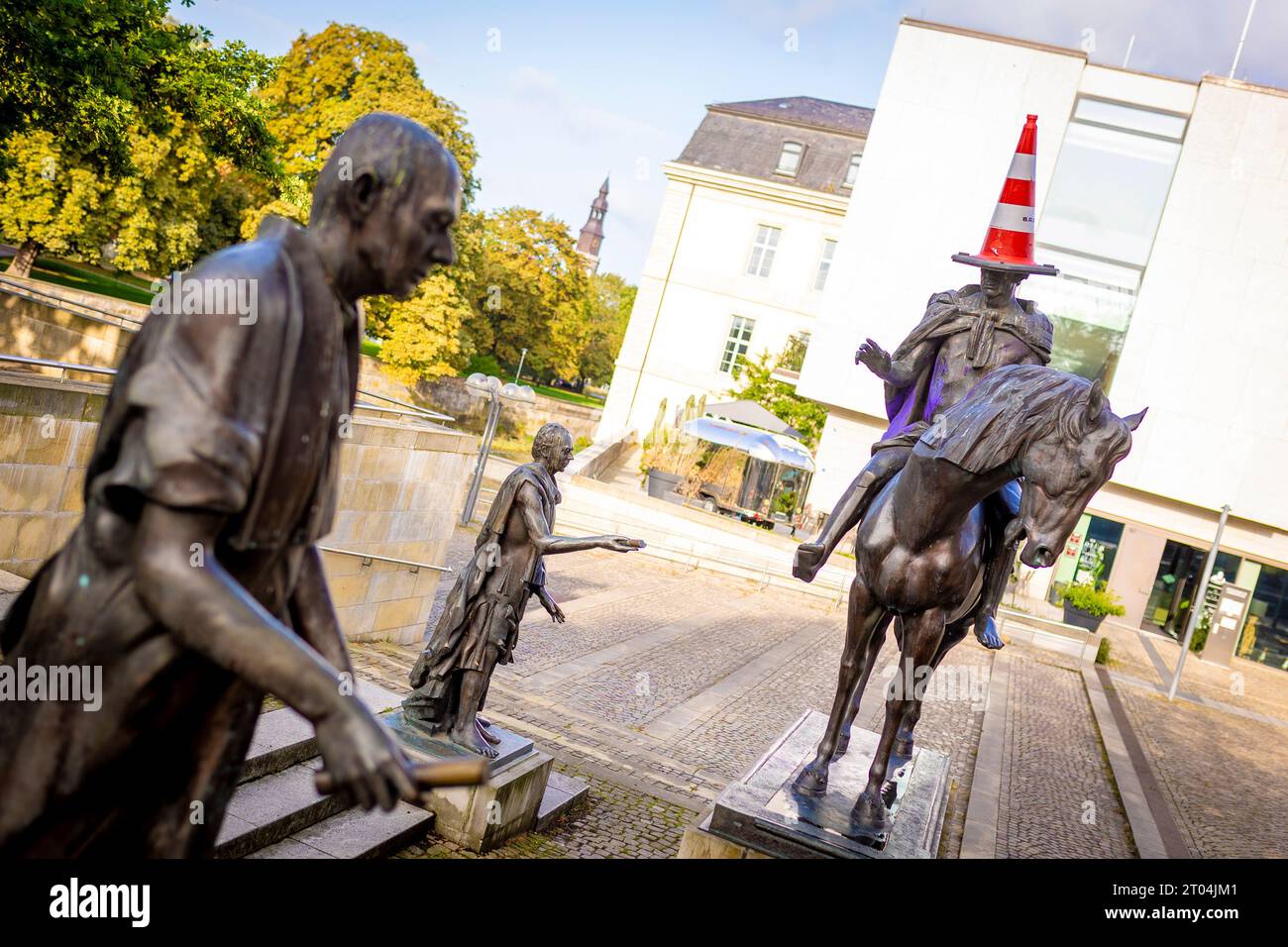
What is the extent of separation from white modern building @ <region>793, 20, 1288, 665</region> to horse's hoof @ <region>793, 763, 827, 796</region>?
2380 centimetres

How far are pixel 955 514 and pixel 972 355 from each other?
166 centimetres

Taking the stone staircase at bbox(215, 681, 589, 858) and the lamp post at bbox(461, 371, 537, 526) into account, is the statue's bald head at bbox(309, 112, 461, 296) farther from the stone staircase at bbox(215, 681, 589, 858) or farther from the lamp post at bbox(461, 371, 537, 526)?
the lamp post at bbox(461, 371, 537, 526)

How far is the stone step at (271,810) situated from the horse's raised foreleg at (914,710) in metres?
3.52

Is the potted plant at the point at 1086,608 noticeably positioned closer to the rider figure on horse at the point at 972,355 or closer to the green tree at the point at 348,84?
the rider figure on horse at the point at 972,355

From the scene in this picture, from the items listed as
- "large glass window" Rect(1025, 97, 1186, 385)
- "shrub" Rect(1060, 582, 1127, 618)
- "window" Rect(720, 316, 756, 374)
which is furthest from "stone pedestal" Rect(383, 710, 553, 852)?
"window" Rect(720, 316, 756, 374)

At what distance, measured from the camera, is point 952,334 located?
6992 mm

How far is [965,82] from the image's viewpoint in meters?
28.6

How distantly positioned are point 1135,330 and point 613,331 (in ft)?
202

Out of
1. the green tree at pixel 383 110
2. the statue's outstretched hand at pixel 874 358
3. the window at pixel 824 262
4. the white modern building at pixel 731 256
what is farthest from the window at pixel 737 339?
the statue's outstretched hand at pixel 874 358

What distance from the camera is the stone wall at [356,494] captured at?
24.0 feet

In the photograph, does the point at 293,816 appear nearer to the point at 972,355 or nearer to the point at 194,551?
the point at 194,551

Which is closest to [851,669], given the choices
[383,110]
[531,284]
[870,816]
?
[870,816]

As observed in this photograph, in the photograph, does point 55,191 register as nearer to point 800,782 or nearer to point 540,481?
point 540,481

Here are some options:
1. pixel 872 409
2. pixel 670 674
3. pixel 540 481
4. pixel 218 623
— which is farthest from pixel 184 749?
pixel 872 409
